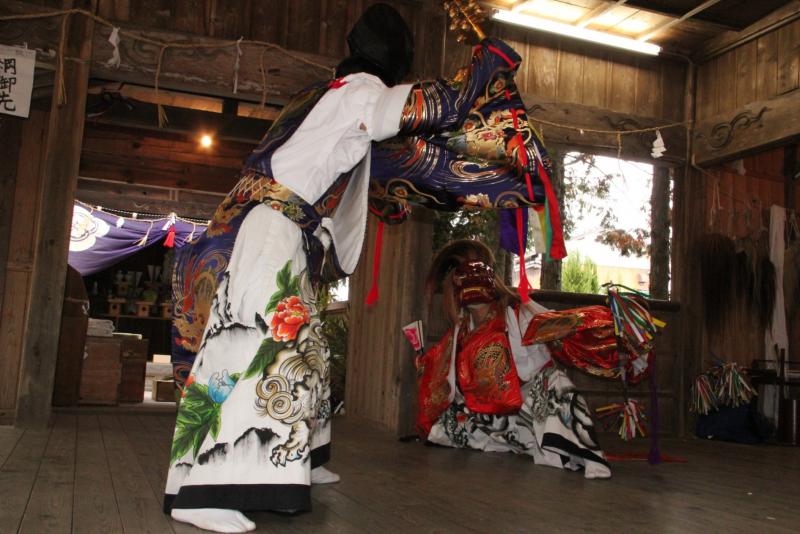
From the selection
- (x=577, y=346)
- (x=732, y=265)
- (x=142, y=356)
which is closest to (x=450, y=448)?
(x=577, y=346)

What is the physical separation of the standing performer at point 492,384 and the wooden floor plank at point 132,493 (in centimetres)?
164

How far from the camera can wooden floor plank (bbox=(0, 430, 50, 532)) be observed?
6.59ft

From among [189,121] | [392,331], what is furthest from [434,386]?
[189,121]

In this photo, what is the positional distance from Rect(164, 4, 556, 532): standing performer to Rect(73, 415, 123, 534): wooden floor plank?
0.58ft

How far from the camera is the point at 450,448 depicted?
4.12 m

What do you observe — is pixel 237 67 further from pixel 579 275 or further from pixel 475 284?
pixel 579 275

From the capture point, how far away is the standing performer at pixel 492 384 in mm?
3541

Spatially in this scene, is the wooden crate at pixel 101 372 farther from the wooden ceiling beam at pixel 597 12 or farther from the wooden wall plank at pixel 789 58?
the wooden wall plank at pixel 789 58

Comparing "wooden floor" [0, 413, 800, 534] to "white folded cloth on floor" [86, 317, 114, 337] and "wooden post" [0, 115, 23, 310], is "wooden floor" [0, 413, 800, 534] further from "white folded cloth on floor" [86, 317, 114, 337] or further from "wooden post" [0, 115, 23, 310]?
"white folded cloth on floor" [86, 317, 114, 337]

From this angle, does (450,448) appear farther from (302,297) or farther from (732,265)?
(732,265)

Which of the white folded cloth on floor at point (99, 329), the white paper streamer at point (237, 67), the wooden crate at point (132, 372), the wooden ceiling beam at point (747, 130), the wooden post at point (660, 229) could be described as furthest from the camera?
the wooden crate at point (132, 372)

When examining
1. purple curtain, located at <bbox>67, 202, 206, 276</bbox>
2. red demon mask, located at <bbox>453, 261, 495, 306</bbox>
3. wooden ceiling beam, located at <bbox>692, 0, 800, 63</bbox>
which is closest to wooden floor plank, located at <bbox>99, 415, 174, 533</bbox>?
red demon mask, located at <bbox>453, 261, 495, 306</bbox>

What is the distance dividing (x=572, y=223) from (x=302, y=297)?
12.8 feet

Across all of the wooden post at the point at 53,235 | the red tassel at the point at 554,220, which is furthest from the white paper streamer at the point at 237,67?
the red tassel at the point at 554,220
